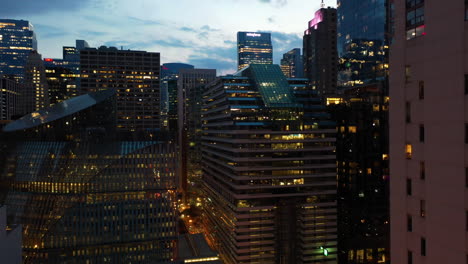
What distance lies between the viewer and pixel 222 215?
121688mm

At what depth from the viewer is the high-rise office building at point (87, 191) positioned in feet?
417

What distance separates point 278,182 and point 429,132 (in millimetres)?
91582

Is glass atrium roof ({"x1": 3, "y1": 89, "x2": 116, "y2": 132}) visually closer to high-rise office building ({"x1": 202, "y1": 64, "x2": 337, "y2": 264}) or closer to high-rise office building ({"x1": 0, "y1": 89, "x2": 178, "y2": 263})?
high-rise office building ({"x1": 0, "y1": 89, "x2": 178, "y2": 263})

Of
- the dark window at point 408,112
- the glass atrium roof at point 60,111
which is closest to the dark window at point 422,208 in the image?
the dark window at point 408,112

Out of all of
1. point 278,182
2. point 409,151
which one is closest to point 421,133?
point 409,151

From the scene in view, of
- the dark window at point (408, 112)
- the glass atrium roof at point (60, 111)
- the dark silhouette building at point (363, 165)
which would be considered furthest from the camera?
the glass atrium roof at point (60, 111)

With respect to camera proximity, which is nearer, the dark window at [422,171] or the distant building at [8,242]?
the dark window at [422,171]

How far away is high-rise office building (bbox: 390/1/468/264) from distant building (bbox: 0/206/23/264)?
2686 centimetres

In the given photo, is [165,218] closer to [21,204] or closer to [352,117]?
[21,204]

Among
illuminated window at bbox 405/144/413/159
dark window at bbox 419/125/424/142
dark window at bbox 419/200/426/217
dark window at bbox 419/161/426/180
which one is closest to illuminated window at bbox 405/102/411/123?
dark window at bbox 419/125/424/142

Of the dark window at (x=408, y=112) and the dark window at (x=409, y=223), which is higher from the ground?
the dark window at (x=408, y=112)

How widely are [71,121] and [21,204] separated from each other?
34786 mm

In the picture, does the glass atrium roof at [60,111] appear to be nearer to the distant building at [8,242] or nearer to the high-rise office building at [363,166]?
the high-rise office building at [363,166]

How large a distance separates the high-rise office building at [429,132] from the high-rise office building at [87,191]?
400ft
